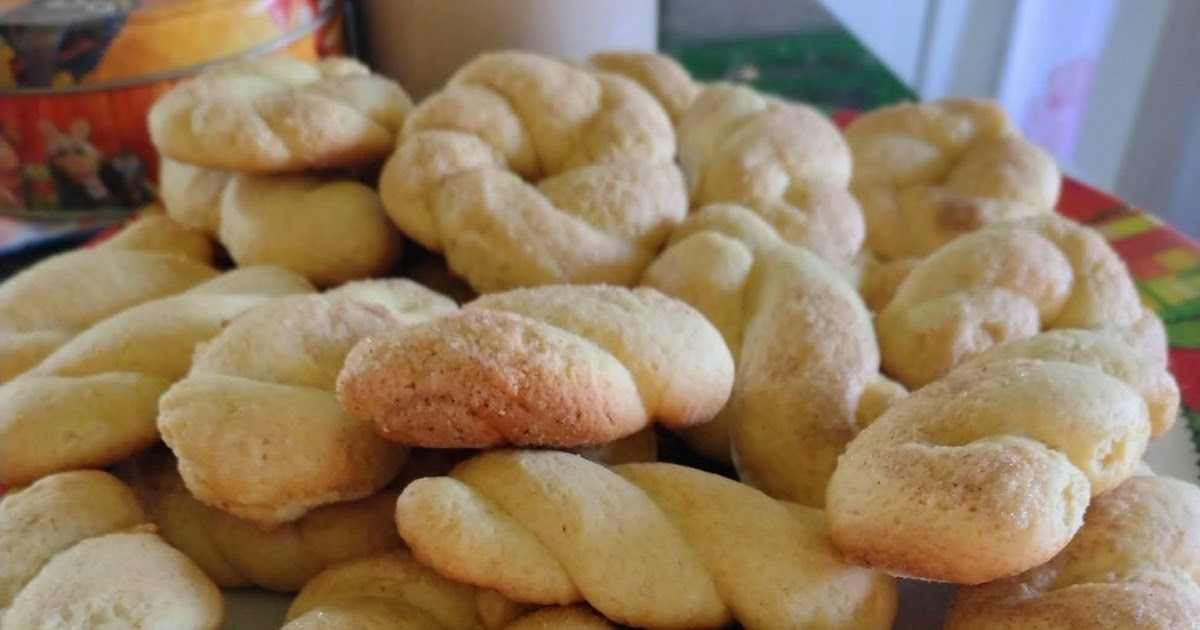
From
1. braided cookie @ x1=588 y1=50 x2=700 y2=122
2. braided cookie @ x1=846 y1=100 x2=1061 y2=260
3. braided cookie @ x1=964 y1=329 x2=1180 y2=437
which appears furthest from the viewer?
braided cookie @ x1=588 y1=50 x2=700 y2=122

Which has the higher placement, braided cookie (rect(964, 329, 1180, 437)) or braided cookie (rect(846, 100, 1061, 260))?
braided cookie (rect(964, 329, 1180, 437))

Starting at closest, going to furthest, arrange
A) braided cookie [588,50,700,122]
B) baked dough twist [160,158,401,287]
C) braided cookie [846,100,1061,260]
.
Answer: baked dough twist [160,158,401,287]
braided cookie [846,100,1061,260]
braided cookie [588,50,700,122]

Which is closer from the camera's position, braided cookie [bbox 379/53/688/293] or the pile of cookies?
the pile of cookies

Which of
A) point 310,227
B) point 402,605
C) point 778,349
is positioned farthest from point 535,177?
point 402,605

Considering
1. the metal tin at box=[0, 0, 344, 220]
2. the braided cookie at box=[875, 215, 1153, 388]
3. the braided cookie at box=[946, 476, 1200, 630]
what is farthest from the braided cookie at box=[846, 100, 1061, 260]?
the metal tin at box=[0, 0, 344, 220]

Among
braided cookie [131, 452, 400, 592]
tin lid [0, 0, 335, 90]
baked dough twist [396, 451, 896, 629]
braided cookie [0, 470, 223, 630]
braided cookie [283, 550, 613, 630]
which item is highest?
tin lid [0, 0, 335, 90]

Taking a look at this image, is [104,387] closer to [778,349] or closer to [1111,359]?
[778,349]

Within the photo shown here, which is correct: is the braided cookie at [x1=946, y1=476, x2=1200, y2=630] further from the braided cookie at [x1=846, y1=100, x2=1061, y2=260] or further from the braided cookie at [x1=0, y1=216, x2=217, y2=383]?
the braided cookie at [x1=0, y1=216, x2=217, y2=383]

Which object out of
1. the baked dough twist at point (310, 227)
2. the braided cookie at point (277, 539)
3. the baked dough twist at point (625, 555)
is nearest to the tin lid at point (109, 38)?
the baked dough twist at point (310, 227)
